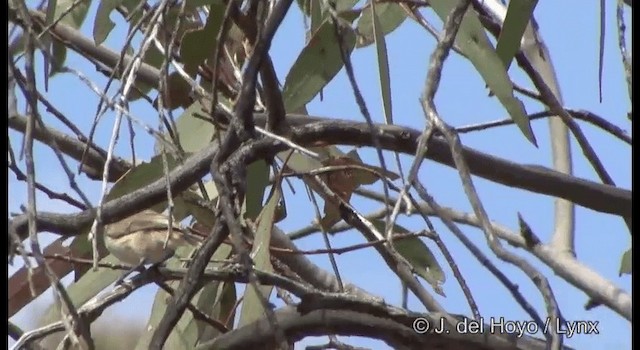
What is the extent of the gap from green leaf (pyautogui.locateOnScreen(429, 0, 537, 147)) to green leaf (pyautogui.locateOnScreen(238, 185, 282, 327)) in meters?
0.27

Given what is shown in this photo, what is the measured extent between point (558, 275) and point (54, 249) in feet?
2.50

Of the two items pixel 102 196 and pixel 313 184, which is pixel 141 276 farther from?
pixel 313 184

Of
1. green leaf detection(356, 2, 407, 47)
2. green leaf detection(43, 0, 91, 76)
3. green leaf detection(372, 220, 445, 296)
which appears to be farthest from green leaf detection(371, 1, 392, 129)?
green leaf detection(43, 0, 91, 76)

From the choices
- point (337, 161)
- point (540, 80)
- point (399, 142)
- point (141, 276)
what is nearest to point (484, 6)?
point (540, 80)

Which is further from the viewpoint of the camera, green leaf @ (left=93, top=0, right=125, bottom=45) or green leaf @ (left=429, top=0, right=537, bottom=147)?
green leaf @ (left=93, top=0, right=125, bottom=45)

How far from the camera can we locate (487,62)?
3.34 feet

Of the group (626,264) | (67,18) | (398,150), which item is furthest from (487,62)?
(67,18)

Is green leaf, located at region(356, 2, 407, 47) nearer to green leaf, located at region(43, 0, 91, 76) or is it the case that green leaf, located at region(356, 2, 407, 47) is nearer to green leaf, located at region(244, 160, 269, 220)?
green leaf, located at region(244, 160, 269, 220)

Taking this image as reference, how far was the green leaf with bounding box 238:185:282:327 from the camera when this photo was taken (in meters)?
1.03

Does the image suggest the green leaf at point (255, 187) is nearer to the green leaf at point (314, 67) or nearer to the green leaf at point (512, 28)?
the green leaf at point (314, 67)

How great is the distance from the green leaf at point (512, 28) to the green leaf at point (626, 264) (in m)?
0.28

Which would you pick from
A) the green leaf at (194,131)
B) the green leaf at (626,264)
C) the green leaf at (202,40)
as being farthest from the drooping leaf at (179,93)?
the green leaf at (626,264)

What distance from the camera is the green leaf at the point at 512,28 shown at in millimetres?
1037

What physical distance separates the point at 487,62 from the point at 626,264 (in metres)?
0.28
